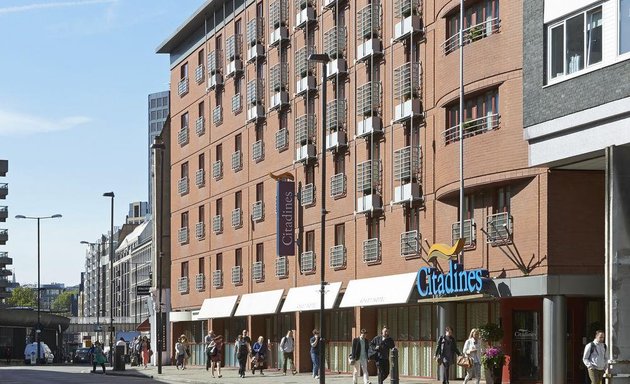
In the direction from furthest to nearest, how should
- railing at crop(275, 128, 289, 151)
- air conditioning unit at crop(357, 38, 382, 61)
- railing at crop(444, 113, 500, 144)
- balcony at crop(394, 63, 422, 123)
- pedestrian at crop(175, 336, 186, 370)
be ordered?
pedestrian at crop(175, 336, 186, 370)
railing at crop(275, 128, 289, 151)
air conditioning unit at crop(357, 38, 382, 61)
balcony at crop(394, 63, 422, 123)
railing at crop(444, 113, 500, 144)

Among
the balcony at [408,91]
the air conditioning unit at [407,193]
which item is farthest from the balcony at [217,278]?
the balcony at [408,91]

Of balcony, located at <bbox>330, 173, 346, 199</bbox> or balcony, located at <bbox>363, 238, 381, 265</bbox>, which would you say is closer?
balcony, located at <bbox>363, 238, 381, 265</bbox>

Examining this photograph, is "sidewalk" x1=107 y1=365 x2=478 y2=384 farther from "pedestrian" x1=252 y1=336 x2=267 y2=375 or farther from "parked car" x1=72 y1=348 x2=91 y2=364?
"parked car" x1=72 y1=348 x2=91 y2=364

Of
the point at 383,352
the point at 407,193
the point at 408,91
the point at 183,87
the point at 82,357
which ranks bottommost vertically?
the point at 82,357

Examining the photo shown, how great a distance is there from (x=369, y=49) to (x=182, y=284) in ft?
104

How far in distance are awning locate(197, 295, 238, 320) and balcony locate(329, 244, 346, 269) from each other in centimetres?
1307

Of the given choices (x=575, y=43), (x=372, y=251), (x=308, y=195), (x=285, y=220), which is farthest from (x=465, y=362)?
(x=285, y=220)

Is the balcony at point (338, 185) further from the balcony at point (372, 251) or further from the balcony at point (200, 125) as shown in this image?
the balcony at point (200, 125)

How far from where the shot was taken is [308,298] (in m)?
56.5

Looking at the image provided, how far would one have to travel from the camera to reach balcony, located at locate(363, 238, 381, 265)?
5000 cm

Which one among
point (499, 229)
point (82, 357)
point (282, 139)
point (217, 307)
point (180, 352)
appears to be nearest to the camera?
point (499, 229)

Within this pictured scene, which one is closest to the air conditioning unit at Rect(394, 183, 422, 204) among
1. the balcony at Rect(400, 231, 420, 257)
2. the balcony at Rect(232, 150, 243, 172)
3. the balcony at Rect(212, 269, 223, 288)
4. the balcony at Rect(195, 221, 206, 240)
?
the balcony at Rect(400, 231, 420, 257)

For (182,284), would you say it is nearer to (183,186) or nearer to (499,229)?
(183,186)

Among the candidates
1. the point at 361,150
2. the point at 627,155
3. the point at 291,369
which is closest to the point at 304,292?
the point at 291,369
